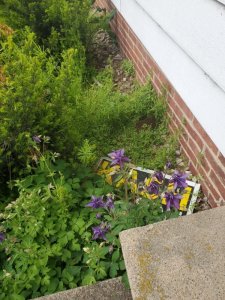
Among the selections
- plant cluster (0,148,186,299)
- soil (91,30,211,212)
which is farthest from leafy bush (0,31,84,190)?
soil (91,30,211,212)

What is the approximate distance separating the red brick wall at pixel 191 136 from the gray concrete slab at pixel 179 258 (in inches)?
33.3

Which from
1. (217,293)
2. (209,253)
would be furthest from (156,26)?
(217,293)

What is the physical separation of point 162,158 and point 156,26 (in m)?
1.13

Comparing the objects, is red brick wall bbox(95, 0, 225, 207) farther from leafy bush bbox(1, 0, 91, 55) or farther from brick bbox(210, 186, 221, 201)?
leafy bush bbox(1, 0, 91, 55)

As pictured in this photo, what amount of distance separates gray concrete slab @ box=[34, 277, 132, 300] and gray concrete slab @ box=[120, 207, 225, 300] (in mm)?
428

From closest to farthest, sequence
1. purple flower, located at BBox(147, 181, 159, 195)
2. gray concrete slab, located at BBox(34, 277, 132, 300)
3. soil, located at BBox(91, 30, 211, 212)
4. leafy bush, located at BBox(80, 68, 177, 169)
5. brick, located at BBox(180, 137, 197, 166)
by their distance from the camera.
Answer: gray concrete slab, located at BBox(34, 277, 132, 300)
purple flower, located at BBox(147, 181, 159, 195)
brick, located at BBox(180, 137, 197, 166)
leafy bush, located at BBox(80, 68, 177, 169)
soil, located at BBox(91, 30, 211, 212)

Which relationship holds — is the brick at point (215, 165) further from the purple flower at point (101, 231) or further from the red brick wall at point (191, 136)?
the purple flower at point (101, 231)

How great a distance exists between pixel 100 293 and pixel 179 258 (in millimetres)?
596

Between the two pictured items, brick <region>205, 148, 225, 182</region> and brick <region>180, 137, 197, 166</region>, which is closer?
brick <region>205, 148, 225, 182</region>

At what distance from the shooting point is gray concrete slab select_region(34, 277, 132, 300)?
157cm

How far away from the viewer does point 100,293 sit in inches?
62.6

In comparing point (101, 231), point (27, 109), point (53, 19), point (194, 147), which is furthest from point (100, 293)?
point (53, 19)

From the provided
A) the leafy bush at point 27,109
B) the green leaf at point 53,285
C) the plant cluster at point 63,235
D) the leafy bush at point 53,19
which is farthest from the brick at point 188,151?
the leafy bush at point 53,19

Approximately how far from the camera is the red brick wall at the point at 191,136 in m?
2.20
